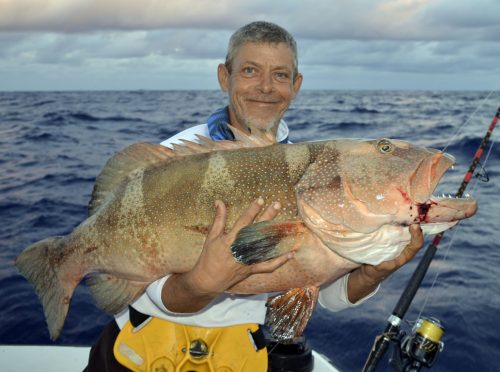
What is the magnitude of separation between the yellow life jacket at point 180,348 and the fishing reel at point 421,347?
1148 millimetres

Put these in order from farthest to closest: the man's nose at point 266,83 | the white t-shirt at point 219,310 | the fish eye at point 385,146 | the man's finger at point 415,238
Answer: the man's nose at point 266,83 < the white t-shirt at point 219,310 < the fish eye at point 385,146 < the man's finger at point 415,238

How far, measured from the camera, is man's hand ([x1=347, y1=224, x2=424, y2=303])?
2412 mm

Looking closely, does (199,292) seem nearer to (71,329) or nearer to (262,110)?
(262,110)

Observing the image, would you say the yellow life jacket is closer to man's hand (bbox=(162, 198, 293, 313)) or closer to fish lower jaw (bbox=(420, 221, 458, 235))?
man's hand (bbox=(162, 198, 293, 313))

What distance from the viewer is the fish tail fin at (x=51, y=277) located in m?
2.74

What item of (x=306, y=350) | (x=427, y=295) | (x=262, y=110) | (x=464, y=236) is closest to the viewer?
(x=262, y=110)

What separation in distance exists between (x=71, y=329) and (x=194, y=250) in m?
3.85

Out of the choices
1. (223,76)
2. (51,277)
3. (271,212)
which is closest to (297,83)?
(223,76)

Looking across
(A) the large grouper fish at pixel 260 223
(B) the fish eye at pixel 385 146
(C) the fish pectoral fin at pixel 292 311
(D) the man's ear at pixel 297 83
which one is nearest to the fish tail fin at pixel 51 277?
(A) the large grouper fish at pixel 260 223

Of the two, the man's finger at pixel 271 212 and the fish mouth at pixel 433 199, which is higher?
the fish mouth at pixel 433 199

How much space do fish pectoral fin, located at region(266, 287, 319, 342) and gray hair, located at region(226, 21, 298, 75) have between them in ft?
5.97

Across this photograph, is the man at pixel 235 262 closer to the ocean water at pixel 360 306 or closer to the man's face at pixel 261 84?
the man's face at pixel 261 84

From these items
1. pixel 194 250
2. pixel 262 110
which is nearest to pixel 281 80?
pixel 262 110

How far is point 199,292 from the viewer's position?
2529 mm
